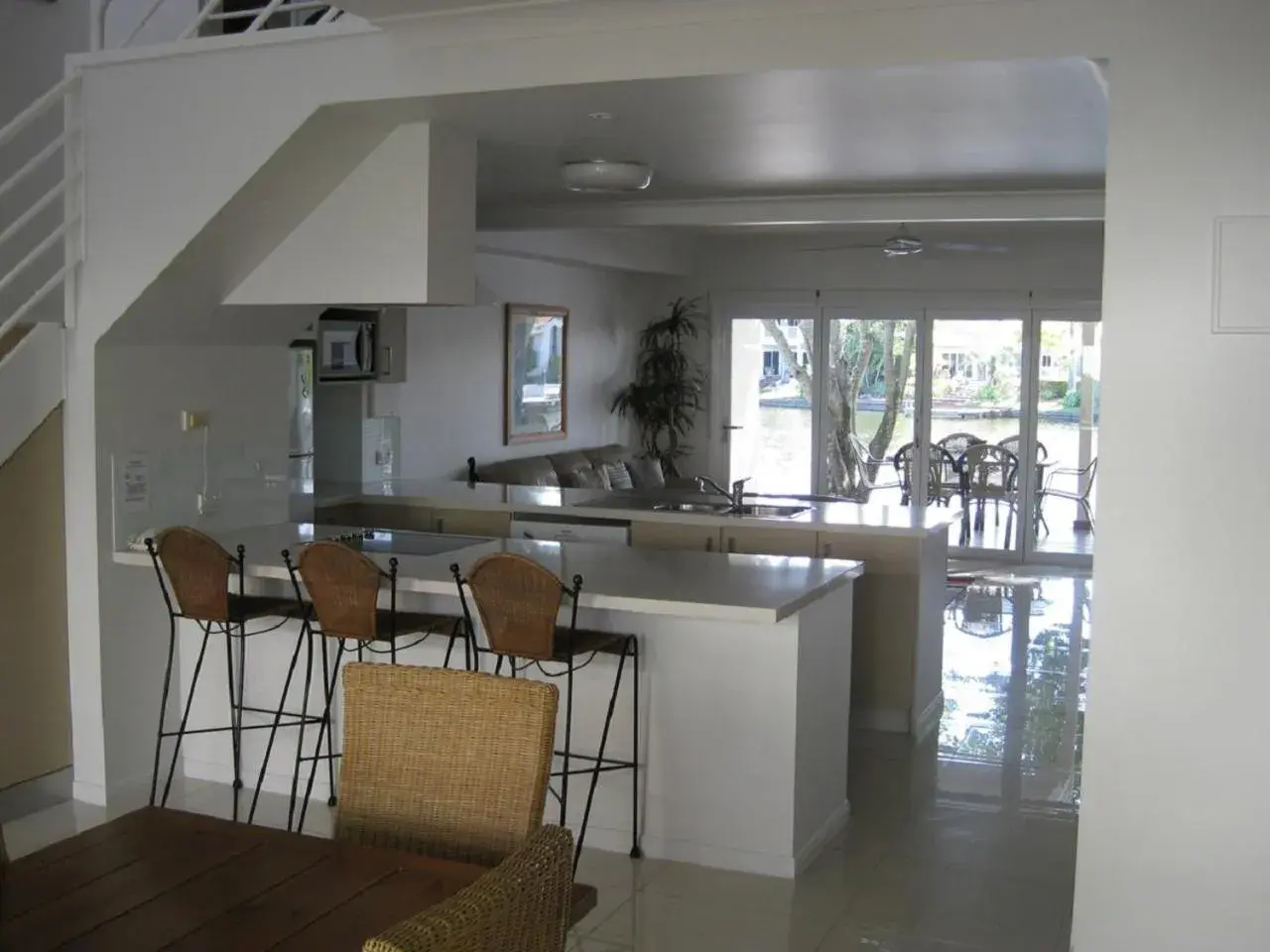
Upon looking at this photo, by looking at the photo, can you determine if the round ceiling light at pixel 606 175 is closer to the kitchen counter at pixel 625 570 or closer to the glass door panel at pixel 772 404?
the kitchen counter at pixel 625 570

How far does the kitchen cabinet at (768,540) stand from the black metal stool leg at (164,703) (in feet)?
7.83

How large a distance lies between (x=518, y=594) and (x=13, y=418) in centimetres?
208

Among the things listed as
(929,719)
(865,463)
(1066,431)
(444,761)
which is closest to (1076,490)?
(1066,431)

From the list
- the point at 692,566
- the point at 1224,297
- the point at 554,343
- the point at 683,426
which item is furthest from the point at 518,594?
the point at 683,426

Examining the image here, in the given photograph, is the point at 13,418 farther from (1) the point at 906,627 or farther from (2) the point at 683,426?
(2) the point at 683,426

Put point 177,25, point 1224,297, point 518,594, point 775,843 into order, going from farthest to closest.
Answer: point 177,25 → point 775,843 → point 518,594 → point 1224,297

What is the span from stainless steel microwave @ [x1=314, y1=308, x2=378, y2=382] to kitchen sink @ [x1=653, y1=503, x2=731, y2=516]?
1719mm

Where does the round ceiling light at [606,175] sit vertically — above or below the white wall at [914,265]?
below

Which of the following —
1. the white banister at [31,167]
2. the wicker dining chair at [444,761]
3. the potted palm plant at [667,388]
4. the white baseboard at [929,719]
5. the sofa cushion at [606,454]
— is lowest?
the white baseboard at [929,719]

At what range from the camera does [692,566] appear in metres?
4.54

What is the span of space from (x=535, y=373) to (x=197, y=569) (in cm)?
526

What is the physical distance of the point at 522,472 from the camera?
8.55 m

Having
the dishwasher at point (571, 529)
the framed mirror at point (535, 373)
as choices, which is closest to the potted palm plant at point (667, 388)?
the framed mirror at point (535, 373)

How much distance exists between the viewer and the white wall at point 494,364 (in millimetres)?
7883
